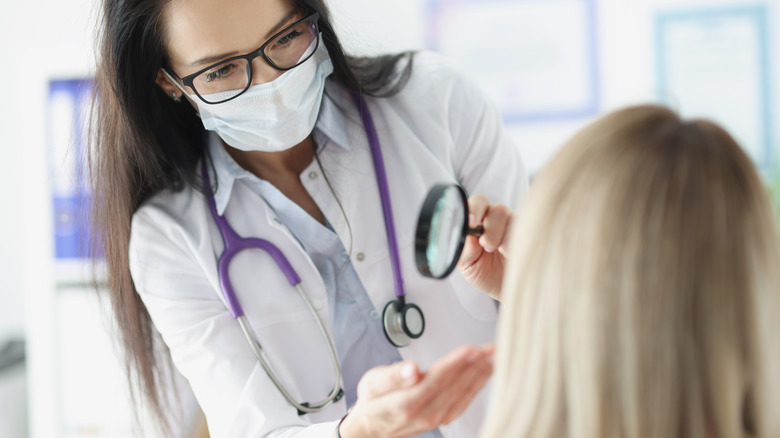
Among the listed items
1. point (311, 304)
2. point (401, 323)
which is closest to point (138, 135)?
point (311, 304)

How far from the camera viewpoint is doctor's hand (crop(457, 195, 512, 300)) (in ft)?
3.51

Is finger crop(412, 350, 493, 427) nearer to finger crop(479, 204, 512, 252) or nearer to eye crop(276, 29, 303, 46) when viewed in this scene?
finger crop(479, 204, 512, 252)

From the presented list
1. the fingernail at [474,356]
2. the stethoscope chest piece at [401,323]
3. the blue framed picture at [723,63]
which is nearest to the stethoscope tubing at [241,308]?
the stethoscope chest piece at [401,323]

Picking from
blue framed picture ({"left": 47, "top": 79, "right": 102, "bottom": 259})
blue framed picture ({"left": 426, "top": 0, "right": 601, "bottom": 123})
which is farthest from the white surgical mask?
blue framed picture ({"left": 426, "top": 0, "right": 601, "bottom": 123})

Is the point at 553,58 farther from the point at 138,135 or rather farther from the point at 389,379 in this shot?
the point at 389,379

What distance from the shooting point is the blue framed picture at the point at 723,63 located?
2.98 metres

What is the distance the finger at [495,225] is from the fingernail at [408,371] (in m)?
0.27

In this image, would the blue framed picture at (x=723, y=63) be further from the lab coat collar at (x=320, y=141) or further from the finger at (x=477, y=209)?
the finger at (x=477, y=209)

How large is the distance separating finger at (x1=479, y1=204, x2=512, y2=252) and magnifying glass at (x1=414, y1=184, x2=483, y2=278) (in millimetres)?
72

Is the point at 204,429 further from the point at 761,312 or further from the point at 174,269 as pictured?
the point at 761,312

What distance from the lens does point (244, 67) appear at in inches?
47.2

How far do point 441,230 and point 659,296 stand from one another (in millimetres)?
329

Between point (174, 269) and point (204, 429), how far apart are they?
2.13 ft

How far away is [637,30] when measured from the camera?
2.98m
